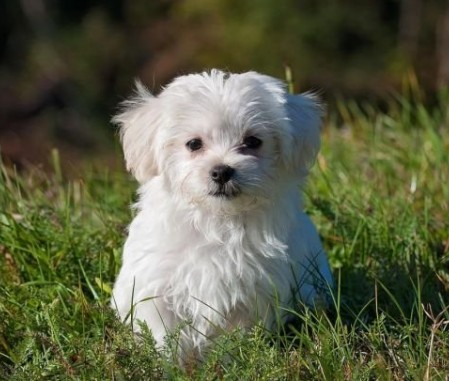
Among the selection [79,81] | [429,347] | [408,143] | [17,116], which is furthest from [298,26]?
[429,347]

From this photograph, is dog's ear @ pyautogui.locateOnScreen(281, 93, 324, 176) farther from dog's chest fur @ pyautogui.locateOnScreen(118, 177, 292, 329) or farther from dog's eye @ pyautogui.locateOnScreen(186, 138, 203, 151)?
dog's eye @ pyautogui.locateOnScreen(186, 138, 203, 151)

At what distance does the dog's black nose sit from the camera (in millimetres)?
4535

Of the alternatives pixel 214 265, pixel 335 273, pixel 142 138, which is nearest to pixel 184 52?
pixel 335 273

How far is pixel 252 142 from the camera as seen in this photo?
15.5 feet

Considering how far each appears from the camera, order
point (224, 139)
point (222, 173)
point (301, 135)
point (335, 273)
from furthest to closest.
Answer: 1. point (335, 273)
2. point (301, 135)
3. point (224, 139)
4. point (222, 173)

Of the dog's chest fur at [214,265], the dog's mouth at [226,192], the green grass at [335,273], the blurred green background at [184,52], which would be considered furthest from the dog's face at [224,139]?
the blurred green background at [184,52]

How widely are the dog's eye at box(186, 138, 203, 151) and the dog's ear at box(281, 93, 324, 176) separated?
1.22ft

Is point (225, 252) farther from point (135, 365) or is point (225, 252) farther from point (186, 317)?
point (135, 365)

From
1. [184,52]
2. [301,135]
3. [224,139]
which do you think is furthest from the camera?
[184,52]

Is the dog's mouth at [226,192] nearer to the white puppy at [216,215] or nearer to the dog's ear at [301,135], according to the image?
the white puppy at [216,215]

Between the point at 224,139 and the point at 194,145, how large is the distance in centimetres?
15

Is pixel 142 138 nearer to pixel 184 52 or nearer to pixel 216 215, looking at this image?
pixel 216 215

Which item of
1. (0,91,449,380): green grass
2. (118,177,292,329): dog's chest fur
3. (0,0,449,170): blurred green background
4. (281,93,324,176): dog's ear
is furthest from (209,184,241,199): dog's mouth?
(0,0,449,170): blurred green background

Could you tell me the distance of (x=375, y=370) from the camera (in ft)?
14.0
